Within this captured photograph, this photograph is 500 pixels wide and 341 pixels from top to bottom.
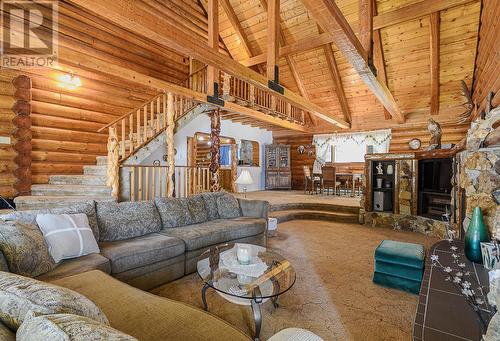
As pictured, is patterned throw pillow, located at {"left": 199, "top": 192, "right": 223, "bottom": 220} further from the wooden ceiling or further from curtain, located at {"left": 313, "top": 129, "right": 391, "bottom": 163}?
curtain, located at {"left": 313, "top": 129, "right": 391, "bottom": 163}

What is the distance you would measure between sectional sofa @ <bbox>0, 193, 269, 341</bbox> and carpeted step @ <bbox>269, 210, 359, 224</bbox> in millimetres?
1838

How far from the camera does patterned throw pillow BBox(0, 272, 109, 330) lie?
701 millimetres

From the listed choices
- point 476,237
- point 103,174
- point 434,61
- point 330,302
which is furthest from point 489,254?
point 434,61

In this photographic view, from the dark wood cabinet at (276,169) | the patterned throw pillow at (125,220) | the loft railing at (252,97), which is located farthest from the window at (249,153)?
the patterned throw pillow at (125,220)

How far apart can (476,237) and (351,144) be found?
7065 mm

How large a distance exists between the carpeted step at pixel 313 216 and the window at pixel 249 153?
3.73 meters

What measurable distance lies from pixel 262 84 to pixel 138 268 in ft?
9.50

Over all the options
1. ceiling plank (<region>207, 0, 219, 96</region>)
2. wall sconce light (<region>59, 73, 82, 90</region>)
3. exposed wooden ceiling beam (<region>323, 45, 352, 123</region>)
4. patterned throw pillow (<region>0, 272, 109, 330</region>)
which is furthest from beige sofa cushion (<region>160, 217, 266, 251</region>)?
exposed wooden ceiling beam (<region>323, 45, 352, 123</region>)

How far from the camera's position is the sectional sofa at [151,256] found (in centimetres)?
116

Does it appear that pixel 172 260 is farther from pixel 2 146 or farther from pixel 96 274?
pixel 2 146

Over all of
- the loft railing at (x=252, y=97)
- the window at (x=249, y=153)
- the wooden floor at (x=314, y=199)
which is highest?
the loft railing at (x=252, y=97)

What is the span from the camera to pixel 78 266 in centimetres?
185

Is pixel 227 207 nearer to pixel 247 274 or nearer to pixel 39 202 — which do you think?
pixel 247 274

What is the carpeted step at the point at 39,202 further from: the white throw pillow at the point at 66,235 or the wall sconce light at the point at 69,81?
the wall sconce light at the point at 69,81
